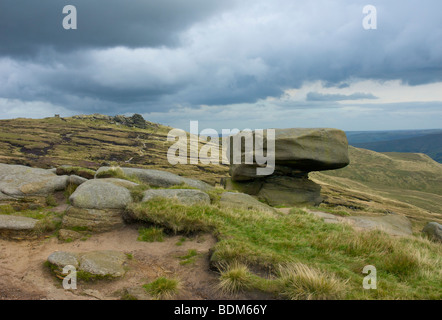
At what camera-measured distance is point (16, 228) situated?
35.5 feet

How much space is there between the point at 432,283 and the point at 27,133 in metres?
144

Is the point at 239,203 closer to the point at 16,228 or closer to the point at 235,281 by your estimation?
the point at 235,281

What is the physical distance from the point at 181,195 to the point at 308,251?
25.5 feet

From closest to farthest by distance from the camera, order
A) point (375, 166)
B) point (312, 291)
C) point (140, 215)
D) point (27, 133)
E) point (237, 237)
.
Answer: point (312, 291)
point (237, 237)
point (140, 215)
point (27, 133)
point (375, 166)

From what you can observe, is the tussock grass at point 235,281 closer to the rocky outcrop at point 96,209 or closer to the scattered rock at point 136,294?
the scattered rock at point 136,294

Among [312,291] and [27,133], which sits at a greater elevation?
→ [27,133]

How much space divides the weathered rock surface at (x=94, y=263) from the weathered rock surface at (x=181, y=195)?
4.82 metres

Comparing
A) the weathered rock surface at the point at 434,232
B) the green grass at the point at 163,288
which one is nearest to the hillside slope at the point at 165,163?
the weathered rock surface at the point at 434,232

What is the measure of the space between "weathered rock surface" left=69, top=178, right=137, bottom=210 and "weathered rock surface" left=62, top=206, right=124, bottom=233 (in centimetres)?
24

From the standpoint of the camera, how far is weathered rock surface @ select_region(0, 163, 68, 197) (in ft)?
49.9

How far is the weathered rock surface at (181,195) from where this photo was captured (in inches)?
555

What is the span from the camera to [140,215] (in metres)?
12.2
